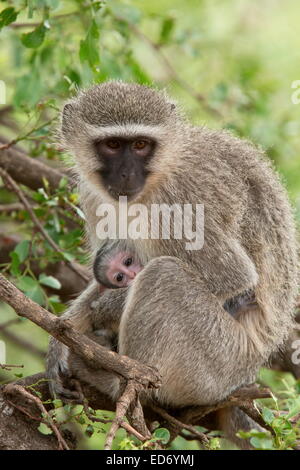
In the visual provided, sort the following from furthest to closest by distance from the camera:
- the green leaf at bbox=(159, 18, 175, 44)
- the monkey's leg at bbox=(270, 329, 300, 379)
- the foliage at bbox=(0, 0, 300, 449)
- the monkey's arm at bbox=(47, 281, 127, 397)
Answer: the green leaf at bbox=(159, 18, 175, 44) → the monkey's leg at bbox=(270, 329, 300, 379) → the foliage at bbox=(0, 0, 300, 449) → the monkey's arm at bbox=(47, 281, 127, 397)

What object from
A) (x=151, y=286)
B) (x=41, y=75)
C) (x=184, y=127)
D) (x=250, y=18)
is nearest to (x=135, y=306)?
(x=151, y=286)

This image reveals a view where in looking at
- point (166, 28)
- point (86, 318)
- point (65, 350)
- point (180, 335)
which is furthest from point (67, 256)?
point (166, 28)

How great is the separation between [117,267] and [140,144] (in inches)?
39.3

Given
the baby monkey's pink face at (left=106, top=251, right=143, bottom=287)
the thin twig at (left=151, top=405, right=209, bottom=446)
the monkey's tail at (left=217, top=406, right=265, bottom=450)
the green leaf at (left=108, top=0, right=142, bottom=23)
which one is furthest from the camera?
the green leaf at (left=108, top=0, right=142, bottom=23)

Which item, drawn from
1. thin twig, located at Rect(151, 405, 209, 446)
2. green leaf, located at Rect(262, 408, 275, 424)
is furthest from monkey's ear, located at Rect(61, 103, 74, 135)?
green leaf, located at Rect(262, 408, 275, 424)

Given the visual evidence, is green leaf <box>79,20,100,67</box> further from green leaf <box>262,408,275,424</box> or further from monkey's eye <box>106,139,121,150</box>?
green leaf <box>262,408,275,424</box>

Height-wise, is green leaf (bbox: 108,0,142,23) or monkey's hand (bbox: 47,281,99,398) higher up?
green leaf (bbox: 108,0,142,23)

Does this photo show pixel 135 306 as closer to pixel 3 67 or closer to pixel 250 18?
pixel 3 67

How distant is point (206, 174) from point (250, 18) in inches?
295

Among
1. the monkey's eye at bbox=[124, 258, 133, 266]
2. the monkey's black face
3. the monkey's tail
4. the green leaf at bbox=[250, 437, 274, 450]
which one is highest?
the monkey's black face

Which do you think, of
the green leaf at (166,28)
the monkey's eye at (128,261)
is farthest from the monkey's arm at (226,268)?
the green leaf at (166,28)

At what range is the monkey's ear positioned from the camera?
613cm

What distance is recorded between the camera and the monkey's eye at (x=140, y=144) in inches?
227

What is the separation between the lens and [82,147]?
6.09 meters
